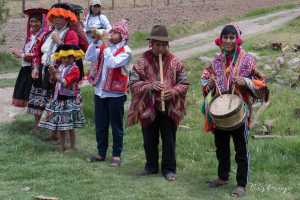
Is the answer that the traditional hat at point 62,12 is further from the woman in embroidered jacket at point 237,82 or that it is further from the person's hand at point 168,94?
the woman in embroidered jacket at point 237,82

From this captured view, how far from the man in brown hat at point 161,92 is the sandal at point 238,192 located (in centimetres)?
73

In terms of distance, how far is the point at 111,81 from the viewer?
22.9 feet

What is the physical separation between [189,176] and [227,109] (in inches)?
49.5

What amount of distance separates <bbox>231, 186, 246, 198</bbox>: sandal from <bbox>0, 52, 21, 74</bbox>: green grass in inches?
384

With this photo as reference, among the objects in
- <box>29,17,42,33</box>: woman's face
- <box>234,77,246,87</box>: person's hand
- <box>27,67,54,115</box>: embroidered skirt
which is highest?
<box>29,17,42,33</box>: woman's face

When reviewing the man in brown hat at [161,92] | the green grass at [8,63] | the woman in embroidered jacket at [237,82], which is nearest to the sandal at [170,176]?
the man in brown hat at [161,92]

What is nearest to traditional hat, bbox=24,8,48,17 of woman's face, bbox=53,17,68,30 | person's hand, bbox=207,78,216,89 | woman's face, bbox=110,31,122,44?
woman's face, bbox=53,17,68,30

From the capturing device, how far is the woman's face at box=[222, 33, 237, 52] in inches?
238

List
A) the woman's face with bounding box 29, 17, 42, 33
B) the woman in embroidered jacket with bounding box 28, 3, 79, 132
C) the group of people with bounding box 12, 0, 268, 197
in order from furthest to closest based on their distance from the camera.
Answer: the woman's face with bounding box 29, 17, 42, 33
the woman in embroidered jacket with bounding box 28, 3, 79, 132
the group of people with bounding box 12, 0, 268, 197

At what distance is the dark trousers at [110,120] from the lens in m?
7.10

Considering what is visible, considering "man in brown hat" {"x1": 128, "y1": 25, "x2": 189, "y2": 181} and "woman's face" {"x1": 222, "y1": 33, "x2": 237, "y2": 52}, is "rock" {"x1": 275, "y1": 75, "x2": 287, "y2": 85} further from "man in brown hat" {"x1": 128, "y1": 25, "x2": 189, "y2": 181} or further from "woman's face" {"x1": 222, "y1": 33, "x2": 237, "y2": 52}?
"woman's face" {"x1": 222, "y1": 33, "x2": 237, "y2": 52}

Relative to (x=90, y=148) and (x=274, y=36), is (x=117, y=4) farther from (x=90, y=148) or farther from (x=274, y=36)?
(x=90, y=148)

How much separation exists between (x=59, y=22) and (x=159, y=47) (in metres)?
1.60

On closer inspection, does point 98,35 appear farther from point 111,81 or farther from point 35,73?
point 35,73
